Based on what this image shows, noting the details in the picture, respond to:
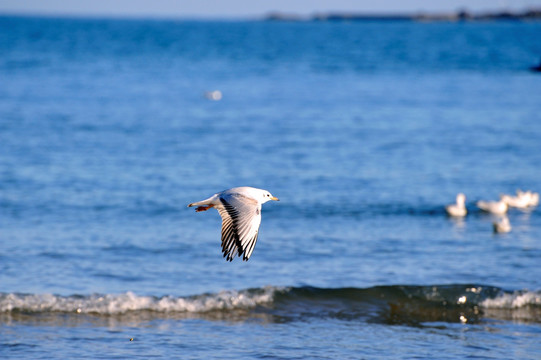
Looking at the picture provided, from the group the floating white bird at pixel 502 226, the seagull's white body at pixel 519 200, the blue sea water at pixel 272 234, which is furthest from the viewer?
the seagull's white body at pixel 519 200

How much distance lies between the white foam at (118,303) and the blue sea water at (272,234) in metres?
0.02

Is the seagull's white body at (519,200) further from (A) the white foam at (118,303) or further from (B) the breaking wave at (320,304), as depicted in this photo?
(A) the white foam at (118,303)

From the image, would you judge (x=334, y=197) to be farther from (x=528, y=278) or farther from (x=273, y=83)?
(x=273, y=83)

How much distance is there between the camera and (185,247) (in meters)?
12.8

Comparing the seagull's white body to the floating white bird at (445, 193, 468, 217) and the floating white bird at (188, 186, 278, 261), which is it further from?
the floating white bird at (188, 186, 278, 261)

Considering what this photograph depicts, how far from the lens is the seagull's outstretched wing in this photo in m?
7.20

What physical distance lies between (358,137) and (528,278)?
12.3 metres

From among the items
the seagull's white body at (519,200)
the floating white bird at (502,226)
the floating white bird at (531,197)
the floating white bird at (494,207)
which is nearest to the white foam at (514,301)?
the floating white bird at (502,226)

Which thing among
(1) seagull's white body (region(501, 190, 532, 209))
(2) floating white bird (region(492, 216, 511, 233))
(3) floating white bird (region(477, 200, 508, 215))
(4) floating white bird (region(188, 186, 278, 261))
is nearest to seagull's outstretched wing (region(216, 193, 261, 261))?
(4) floating white bird (region(188, 186, 278, 261))

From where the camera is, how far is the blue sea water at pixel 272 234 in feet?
31.3

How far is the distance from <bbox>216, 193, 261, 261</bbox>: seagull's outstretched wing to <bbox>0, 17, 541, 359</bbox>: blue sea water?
179 cm

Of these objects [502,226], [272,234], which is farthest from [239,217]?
[502,226]

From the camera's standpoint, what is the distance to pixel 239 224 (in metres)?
7.35

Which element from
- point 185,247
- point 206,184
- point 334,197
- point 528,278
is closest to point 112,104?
point 206,184
